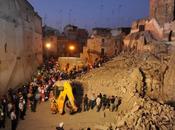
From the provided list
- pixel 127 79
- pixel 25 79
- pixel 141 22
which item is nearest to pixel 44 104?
pixel 127 79

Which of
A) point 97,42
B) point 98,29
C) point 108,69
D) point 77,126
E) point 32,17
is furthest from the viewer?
point 98,29

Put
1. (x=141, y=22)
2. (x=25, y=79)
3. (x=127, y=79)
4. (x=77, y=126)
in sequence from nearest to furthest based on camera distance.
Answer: (x=77, y=126)
(x=127, y=79)
(x=25, y=79)
(x=141, y=22)

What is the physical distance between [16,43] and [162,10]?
14.9 metres

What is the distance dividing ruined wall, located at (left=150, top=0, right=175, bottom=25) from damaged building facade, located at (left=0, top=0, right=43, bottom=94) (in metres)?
12.1

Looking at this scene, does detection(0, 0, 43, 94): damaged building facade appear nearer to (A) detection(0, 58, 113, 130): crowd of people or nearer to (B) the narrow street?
(A) detection(0, 58, 113, 130): crowd of people

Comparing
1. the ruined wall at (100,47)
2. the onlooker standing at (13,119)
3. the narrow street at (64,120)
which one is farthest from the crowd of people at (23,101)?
the ruined wall at (100,47)

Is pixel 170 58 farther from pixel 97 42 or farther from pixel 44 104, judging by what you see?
pixel 97 42

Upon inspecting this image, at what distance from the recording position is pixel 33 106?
2075 cm

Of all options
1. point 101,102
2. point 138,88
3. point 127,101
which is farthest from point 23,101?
point 138,88

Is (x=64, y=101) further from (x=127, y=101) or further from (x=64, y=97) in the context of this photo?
(x=127, y=101)

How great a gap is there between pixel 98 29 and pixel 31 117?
33117 mm

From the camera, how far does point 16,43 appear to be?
26375 mm

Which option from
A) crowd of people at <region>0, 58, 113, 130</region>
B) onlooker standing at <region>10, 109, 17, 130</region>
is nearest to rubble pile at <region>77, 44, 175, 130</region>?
crowd of people at <region>0, 58, 113, 130</region>

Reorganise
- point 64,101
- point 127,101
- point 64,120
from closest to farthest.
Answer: point 64,120, point 64,101, point 127,101
